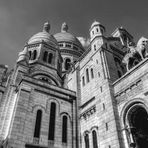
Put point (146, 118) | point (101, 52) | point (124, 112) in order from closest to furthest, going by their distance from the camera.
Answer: point (124, 112), point (146, 118), point (101, 52)

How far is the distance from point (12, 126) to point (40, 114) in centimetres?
350

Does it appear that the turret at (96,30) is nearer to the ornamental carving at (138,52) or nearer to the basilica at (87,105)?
the basilica at (87,105)

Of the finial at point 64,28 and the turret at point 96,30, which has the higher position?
the finial at point 64,28

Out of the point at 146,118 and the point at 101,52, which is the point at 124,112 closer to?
the point at 146,118

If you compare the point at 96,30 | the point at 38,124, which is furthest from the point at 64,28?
the point at 38,124

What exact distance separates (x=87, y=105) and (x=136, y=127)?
20.7 ft

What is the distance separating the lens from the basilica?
46.1ft

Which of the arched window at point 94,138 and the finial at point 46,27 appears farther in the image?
the finial at point 46,27

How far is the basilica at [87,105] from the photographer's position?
553 inches

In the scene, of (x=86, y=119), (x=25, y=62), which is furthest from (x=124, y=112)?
(x=25, y=62)

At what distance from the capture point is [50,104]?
1911 cm

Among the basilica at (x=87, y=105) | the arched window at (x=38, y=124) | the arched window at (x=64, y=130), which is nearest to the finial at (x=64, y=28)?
the basilica at (x=87, y=105)

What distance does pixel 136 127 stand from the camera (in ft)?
47.5

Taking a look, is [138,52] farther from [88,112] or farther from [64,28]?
[64,28]
